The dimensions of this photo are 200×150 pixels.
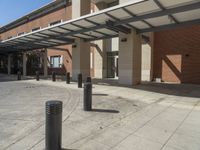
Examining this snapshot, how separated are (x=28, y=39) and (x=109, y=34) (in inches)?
329

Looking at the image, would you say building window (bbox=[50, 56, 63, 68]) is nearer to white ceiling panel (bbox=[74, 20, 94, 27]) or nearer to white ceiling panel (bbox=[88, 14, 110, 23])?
white ceiling panel (bbox=[74, 20, 94, 27])

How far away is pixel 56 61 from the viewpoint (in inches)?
1117

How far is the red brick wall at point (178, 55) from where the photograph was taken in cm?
1675

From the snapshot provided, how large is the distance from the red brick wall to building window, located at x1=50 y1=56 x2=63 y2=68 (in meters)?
13.6

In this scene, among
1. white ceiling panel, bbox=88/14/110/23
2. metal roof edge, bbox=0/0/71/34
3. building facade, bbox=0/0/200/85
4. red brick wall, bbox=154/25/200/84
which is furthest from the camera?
metal roof edge, bbox=0/0/71/34

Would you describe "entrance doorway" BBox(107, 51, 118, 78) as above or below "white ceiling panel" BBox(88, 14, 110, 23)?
below

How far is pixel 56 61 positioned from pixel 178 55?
54.9 feet

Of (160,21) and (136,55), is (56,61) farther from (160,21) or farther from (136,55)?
(160,21)

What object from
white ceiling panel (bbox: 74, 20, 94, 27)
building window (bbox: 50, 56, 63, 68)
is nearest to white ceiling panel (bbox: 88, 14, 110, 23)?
white ceiling panel (bbox: 74, 20, 94, 27)

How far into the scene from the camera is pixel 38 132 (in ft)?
16.3

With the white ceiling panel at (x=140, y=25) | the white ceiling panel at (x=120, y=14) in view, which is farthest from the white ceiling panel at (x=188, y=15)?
the white ceiling panel at (x=120, y=14)

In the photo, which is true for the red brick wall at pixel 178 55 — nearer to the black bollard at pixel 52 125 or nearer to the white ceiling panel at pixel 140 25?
the white ceiling panel at pixel 140 25

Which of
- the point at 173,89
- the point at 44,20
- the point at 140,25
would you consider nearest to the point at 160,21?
the point at 140,25

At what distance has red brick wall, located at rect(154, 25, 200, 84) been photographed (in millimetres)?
16750
